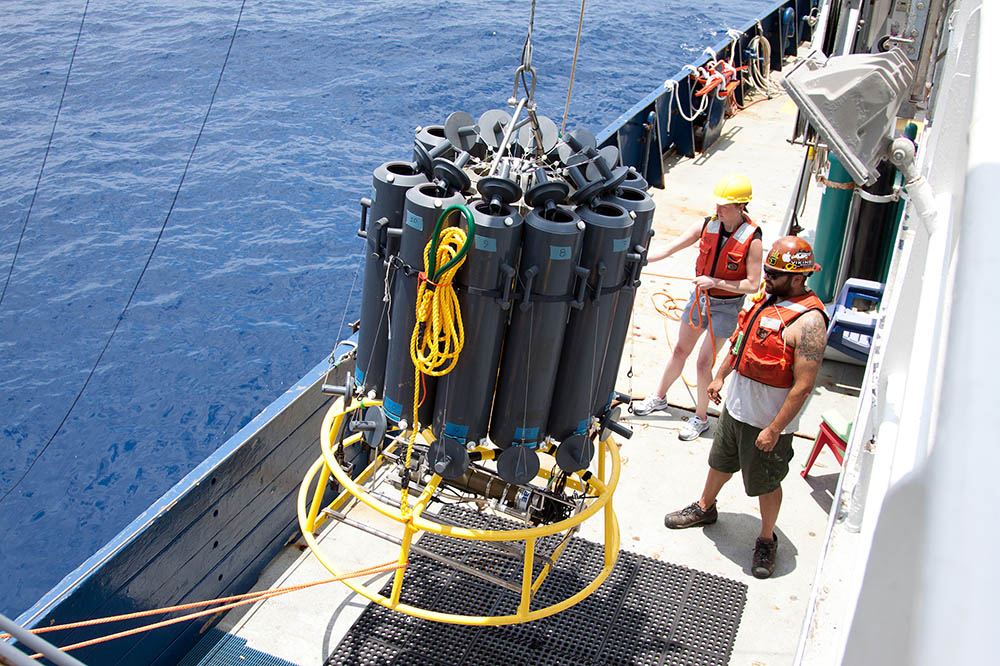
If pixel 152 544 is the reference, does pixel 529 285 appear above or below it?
above

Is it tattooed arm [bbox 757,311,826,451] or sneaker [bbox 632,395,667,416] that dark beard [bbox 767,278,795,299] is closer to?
tattooed arm [bbox 757,311,826,451]

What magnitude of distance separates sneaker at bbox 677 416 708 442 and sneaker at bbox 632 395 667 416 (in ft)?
0.88

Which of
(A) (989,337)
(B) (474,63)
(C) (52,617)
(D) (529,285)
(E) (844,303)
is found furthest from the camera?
(B) (474,63)

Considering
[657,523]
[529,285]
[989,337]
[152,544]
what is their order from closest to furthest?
[989,337] → [529,285] → [152,544] → [657,523]

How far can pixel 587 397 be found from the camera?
3904mm

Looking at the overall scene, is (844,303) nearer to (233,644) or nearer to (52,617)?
(233,644)

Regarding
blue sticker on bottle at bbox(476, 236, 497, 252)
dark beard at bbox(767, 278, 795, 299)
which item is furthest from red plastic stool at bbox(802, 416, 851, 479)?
blue sticker on bottle at bbox(476, 236, 497, 252)

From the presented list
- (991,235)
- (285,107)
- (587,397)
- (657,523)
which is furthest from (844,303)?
(285,107)

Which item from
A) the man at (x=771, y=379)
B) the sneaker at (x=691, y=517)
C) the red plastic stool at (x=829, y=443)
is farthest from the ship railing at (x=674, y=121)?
the man at (x=771, y=379)

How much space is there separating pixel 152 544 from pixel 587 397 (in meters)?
2.24

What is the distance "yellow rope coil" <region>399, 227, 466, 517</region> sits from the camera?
3455 millimetres

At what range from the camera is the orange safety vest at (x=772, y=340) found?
4566 millimetres

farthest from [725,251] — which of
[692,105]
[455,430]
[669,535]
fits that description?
[692,105]

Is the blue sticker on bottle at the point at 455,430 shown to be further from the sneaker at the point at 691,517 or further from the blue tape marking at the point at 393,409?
the sneaker at the point at 691,517
